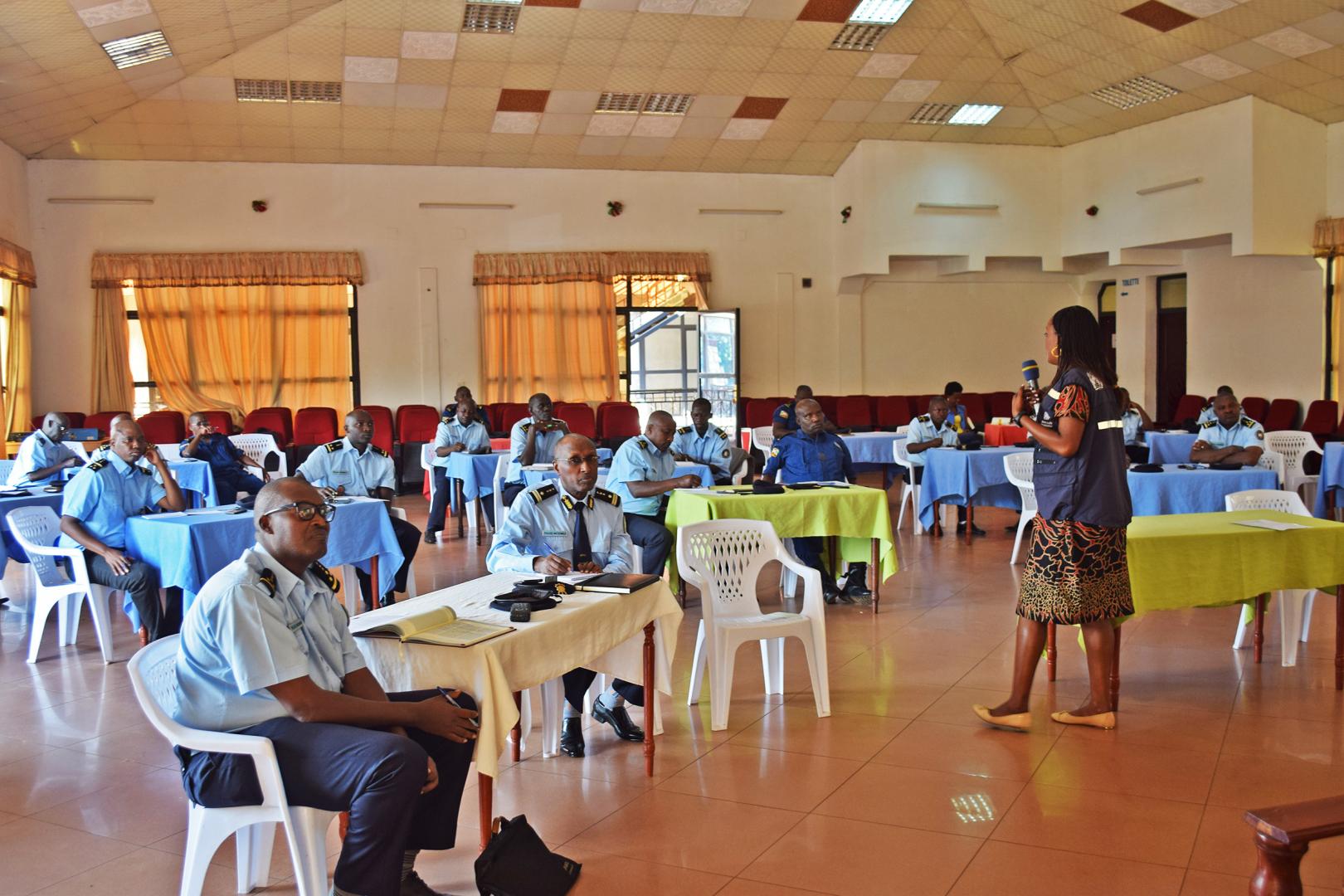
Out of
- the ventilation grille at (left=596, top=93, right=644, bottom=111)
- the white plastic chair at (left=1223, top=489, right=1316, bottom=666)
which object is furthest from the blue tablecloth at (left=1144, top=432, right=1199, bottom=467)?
the ventilation grille at (left=596, top=93, right=644, bottom=111)

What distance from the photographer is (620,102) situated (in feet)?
40.1

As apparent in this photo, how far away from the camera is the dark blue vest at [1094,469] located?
154 inches

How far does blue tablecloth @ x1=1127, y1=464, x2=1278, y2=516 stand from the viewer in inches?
261

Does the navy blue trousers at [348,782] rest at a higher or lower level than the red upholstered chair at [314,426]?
lower

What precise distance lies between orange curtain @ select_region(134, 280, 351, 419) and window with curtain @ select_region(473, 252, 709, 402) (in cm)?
175

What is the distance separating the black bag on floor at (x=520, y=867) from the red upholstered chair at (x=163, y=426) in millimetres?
9793

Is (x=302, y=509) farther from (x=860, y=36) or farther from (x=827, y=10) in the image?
(x=860, y=36)

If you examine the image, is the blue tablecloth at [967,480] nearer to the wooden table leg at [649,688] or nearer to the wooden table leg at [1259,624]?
the wooden table leg at [1259,624]

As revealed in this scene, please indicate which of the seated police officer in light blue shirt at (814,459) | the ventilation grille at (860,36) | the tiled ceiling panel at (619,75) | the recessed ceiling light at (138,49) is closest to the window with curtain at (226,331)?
the tiled ceiling panel at (619,75)

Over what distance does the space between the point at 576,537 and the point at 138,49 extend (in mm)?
7870

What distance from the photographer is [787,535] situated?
5.95m

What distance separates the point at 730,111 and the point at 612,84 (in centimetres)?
154

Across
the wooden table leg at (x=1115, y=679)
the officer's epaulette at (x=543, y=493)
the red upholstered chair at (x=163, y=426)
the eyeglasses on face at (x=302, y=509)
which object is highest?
the red upholstered chair at (x=163, y=426)

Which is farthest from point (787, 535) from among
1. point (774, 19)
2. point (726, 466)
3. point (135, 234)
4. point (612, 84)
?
point (135, 234)
